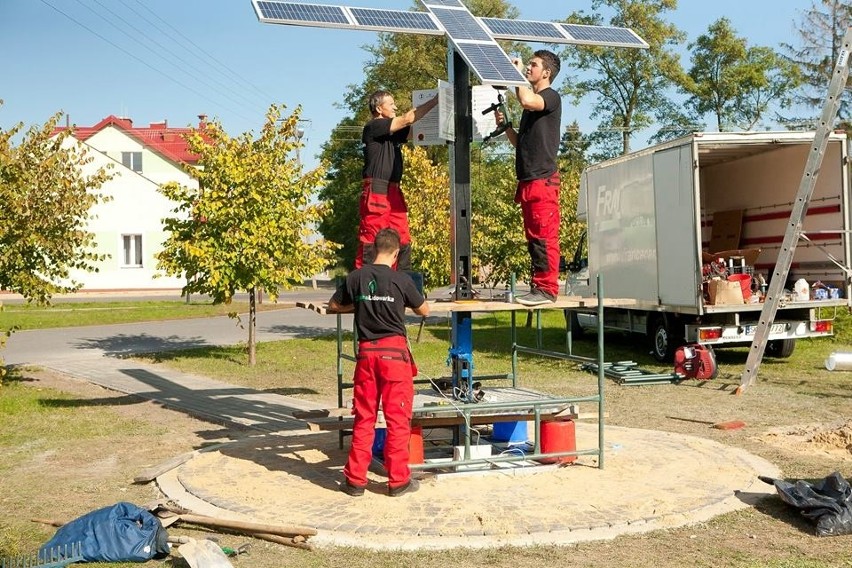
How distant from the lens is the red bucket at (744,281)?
49.9 feet

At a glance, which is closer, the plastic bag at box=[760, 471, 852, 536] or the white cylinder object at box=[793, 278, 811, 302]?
the plastic bag at box=[760, 471, 852, 536]

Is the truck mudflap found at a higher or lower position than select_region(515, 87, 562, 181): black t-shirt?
lower

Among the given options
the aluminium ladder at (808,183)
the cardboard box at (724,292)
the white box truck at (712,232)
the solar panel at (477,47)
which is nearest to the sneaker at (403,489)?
the solar panel at (477,47)

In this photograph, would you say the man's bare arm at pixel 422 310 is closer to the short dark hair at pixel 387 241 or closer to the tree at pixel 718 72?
the short dark hair at pixel 387 241

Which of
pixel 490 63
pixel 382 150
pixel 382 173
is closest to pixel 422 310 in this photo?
pixel 382 173

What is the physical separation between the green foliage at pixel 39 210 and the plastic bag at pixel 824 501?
10.6 m

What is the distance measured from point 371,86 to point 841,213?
3759cm

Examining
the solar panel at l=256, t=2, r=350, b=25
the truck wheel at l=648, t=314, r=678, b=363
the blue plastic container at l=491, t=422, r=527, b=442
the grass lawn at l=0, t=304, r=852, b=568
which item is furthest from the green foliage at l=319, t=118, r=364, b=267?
the solar panel at l=256, t=2, r=350, b=25

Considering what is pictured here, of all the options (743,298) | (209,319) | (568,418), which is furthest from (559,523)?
(209,319)

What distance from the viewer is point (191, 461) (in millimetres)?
8750

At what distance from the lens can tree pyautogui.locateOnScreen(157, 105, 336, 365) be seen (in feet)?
54.1

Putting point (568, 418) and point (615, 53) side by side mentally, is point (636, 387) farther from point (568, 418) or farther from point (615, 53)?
point (615, 53)

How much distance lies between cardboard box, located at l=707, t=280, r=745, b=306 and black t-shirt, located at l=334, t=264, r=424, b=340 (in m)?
8.98

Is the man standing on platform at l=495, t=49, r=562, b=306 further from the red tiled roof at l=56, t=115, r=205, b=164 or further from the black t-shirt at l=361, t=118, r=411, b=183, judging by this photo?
the red tiled roof at l=56, t=115, r=205, b=164
